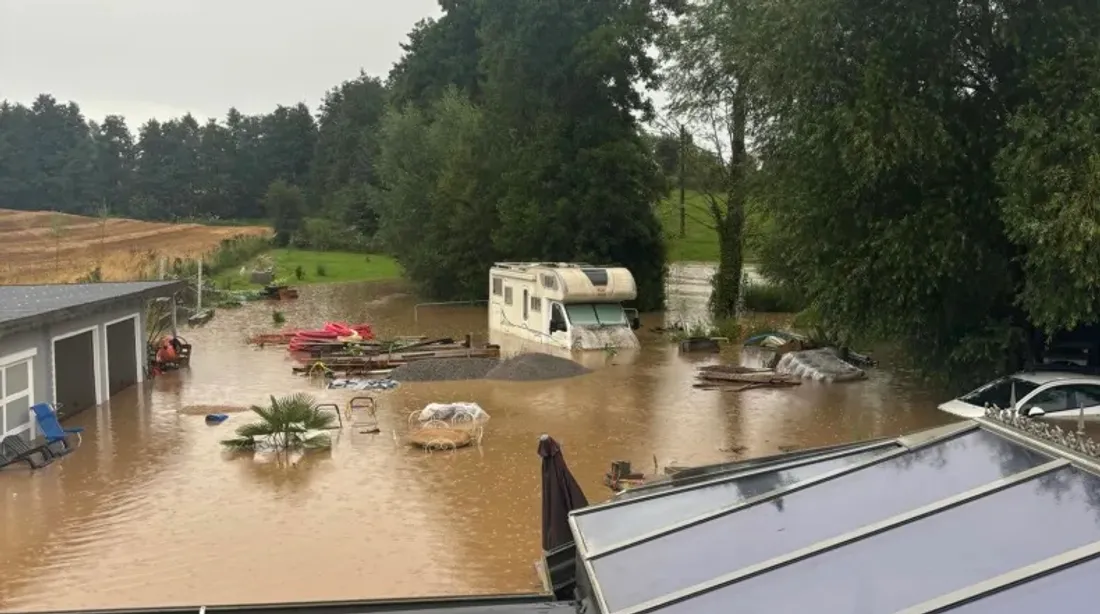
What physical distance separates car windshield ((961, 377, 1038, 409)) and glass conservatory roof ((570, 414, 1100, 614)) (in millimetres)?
10076

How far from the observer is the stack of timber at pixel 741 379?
23344 millimetres

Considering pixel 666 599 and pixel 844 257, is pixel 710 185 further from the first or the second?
pixel 666 599

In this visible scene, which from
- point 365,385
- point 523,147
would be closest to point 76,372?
point 365,385

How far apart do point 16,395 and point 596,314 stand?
1734cm

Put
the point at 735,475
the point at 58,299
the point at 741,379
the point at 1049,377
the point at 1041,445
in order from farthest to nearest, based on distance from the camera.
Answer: the point at 741,379 < the point at 58,299 < the point at 1049,377 < the point at 735,475 < the point at 1041,445

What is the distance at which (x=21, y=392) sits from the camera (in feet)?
55.5

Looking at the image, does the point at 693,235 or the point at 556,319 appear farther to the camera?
the point at 693,235

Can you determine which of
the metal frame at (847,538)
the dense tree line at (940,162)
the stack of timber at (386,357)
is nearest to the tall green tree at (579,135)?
the stack of timber at (386,357)

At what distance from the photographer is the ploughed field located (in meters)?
41.6

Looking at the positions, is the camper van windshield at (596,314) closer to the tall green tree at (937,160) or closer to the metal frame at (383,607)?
the tall green tree at (937,160)

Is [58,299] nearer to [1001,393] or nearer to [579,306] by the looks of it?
[579,306]

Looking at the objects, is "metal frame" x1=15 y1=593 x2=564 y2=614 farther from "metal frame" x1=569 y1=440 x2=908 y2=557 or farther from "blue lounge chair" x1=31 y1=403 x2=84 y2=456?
"blue lounge chair" x1=31 y1=403 x2=84 y2=456

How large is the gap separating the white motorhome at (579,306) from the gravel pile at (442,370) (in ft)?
13.4

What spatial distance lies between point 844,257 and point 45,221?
62993mm
